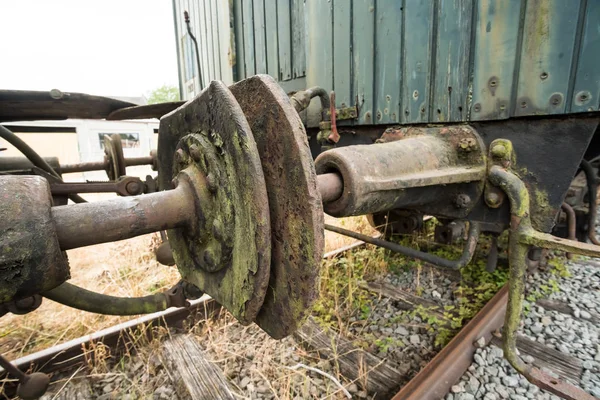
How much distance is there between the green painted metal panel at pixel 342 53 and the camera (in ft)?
7.26

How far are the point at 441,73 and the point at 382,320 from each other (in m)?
1.59

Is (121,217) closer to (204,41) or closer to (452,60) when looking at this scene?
(452,60)

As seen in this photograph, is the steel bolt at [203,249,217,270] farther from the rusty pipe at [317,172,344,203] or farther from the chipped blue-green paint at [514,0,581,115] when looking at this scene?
the chipped blue-green paint at [514,0,581,115]

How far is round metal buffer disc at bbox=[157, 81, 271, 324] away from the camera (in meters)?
0.72

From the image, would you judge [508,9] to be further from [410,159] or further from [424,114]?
[410,159]

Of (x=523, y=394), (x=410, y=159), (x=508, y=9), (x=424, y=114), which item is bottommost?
(x=523, y=394)

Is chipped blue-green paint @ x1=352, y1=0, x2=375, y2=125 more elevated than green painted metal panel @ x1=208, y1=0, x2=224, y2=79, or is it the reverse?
green painted metal panel @ x1=208, y1=0, x2=224, y2=79

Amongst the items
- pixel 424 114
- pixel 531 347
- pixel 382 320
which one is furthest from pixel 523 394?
pixel 424 114

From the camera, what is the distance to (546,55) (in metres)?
1.40

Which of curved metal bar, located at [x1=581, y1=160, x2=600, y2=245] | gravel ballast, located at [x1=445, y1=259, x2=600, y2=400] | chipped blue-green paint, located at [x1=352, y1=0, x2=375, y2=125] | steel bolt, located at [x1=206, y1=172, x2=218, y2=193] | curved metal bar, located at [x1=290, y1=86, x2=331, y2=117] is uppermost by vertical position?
chipped blue-green paint, located at [x1=352, y1=0, x2=375, y2=125]

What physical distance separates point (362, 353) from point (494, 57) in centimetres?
170

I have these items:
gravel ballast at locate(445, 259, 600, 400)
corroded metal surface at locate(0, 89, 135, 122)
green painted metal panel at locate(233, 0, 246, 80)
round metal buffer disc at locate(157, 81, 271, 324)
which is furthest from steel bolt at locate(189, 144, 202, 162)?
green painted metal panel at locate(233, 0, 246, 80)

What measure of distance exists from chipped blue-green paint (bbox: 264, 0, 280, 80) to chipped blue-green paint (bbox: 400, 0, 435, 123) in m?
1.64

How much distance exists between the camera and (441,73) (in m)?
1.76
